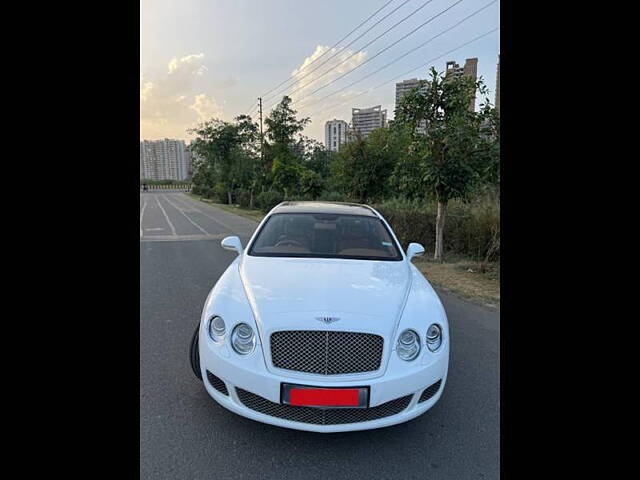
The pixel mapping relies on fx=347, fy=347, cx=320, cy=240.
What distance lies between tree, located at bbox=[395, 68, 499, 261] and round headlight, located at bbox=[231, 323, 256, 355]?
630cm

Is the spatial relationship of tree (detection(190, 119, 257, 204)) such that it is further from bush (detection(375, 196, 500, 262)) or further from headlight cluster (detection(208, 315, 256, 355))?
headlight cluster (detection(208, 315, 256, 355))

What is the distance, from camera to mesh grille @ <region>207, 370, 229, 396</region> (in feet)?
7.32

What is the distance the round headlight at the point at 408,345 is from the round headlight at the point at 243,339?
924 millimetres

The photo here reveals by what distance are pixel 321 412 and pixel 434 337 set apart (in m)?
0.89

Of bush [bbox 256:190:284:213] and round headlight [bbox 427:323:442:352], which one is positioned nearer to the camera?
round headlight [bbox 427:323:442:352]

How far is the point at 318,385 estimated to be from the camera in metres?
2.00

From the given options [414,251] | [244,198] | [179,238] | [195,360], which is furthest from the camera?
[244,198]

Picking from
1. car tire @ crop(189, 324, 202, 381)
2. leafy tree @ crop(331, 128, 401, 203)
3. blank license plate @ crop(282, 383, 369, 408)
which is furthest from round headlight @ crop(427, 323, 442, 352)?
leafy tree @ crop(331, 128, 401, 203)

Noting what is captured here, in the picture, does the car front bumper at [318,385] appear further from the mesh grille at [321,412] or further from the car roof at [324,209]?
the car roof at [324,209]

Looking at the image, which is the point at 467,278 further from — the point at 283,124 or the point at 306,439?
the point at 283,124

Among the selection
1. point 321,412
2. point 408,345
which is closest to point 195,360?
point 321,412

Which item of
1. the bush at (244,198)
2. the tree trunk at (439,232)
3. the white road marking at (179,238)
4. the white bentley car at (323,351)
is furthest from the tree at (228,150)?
the white bentley car at (323,351)
